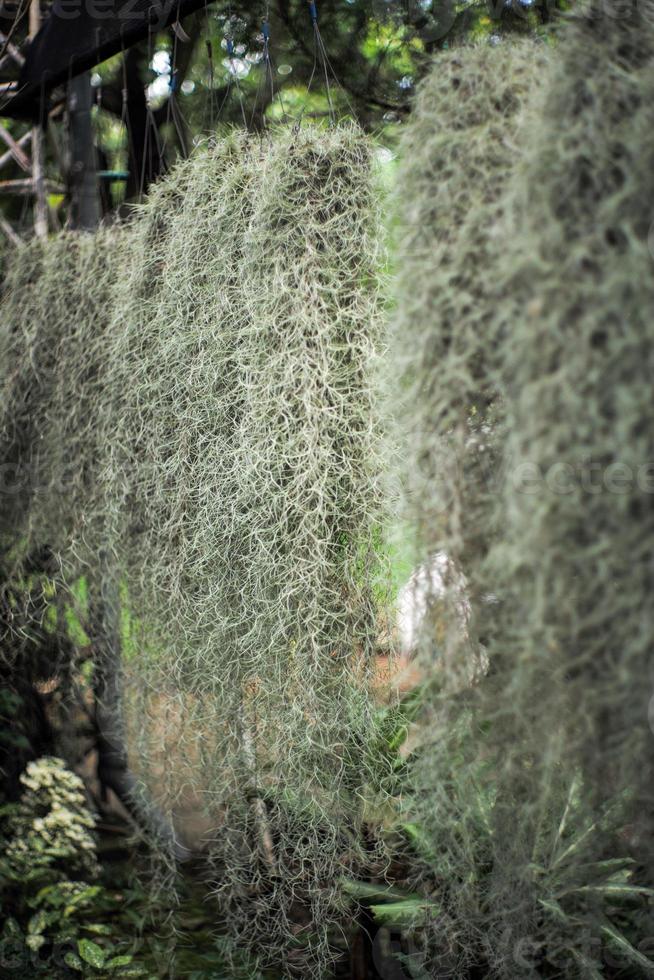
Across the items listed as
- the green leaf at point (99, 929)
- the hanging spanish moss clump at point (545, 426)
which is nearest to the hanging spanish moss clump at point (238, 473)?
the hanging spanish moss clump at point (545, 426)

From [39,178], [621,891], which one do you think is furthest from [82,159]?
[621,891]

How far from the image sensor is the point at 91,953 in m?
1.58

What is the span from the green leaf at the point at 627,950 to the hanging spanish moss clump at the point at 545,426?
476 mm

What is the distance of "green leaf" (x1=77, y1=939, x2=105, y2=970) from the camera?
1.56 metres

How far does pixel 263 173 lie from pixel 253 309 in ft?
0.63

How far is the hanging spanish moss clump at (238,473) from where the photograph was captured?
1064 millimetres

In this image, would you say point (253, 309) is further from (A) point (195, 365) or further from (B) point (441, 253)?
(B) point (441, 253)

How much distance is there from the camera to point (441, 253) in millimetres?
725

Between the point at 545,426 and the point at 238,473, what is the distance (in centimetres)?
58

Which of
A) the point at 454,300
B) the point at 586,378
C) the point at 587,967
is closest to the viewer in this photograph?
the point at 586,378

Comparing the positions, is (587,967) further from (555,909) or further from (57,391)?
(57,391)

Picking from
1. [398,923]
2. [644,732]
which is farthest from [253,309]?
[398,923]

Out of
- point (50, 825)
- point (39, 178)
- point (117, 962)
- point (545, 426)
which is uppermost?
point (39, 178)

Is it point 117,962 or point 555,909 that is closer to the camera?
point 555,909
